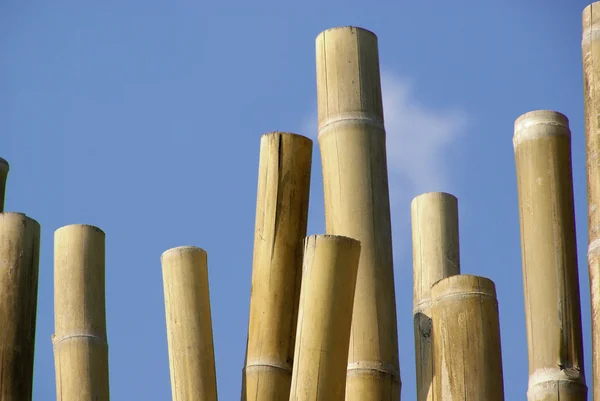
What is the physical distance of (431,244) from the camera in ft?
20.7

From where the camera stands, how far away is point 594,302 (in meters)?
4.75

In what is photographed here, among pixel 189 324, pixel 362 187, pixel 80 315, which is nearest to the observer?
pixel 362 187

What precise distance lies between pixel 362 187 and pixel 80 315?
4.73ft

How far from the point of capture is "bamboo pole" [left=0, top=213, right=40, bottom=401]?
5.82m

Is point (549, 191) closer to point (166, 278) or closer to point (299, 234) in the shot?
point (299, 234)

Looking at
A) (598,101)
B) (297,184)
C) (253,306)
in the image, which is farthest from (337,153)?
(598,101)

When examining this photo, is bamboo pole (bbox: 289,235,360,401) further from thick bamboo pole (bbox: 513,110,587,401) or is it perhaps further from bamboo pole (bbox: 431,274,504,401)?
thick bamboo pole (bbox: 513,110,587,401)

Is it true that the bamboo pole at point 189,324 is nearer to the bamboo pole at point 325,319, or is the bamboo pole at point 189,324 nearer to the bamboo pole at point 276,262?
the bamboo pole at point 276,262

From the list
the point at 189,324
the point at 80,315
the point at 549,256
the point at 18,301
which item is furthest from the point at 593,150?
the point at 18,301

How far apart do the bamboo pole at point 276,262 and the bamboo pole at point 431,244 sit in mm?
698

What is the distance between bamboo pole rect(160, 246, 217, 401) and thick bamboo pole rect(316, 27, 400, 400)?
73cm

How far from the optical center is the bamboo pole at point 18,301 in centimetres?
582

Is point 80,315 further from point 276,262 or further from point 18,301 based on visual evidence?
point 276,262

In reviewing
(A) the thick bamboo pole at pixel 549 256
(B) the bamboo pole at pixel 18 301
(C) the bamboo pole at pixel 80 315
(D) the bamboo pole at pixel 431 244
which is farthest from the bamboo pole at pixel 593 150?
(B) the bamboo pole at pixel 18 301
